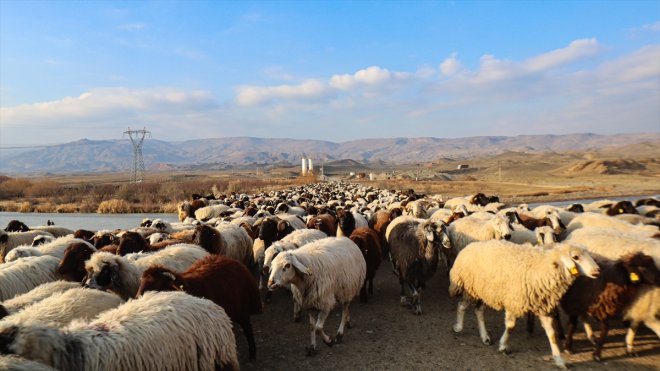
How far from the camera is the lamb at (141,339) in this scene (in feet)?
11.6

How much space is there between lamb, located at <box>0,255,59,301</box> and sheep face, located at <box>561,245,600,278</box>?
8.85m

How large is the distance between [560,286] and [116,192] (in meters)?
49.3

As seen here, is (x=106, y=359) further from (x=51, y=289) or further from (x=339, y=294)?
(x=339, y=294)

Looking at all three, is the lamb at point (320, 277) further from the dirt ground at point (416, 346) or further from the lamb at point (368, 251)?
the lamb at point (368, 251)

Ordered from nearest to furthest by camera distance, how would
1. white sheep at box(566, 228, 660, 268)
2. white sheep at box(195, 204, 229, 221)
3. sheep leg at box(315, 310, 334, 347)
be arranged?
sheep leg at box(315, 310, 334, 347), white sheep at box(566, 228, 660, 268), white sheep at box(195, 204, 229, 221)

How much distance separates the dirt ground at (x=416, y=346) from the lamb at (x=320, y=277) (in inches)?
17.6

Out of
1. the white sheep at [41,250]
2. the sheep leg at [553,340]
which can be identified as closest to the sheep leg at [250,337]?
the white sheep at [41,250]

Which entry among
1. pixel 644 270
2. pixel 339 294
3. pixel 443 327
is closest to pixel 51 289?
pixel 339 294

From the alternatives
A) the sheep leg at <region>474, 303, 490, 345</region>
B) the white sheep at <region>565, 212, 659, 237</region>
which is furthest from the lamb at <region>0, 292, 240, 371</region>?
the white sheep at <region>565, 212, 659, 237</region>

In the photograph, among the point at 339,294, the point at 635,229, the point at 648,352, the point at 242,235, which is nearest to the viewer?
the point at 648,352

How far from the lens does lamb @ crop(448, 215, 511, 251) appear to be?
962cm

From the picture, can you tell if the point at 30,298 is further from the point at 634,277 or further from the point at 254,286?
the point at 634,277

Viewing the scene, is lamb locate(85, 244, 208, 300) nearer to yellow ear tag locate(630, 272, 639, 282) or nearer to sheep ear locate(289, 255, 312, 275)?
sheep ear locate(289, 255, 312, 275)

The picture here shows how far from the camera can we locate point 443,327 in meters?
7.89
